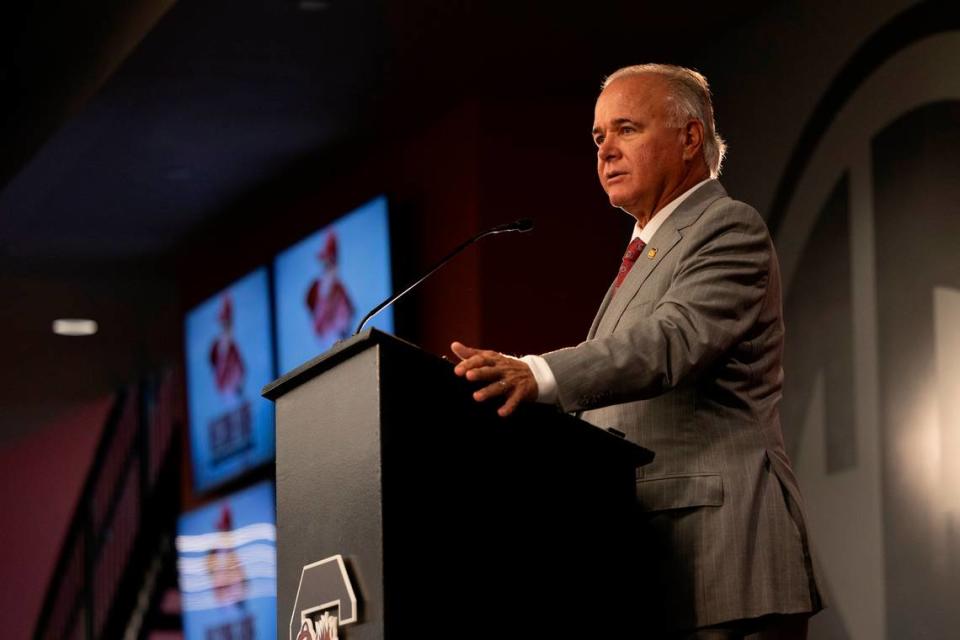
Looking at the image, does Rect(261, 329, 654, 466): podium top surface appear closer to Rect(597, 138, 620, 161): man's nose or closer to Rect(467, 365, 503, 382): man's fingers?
Rect(467, 365, 503, 382): man's fingers

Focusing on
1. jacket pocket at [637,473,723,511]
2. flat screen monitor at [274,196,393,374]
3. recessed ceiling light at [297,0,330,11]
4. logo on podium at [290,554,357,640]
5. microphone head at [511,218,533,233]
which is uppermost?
recessed ceiling light at [297,0,330,11]

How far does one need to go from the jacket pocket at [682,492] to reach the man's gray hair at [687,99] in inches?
20.1

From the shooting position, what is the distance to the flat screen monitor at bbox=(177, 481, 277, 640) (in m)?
6.69

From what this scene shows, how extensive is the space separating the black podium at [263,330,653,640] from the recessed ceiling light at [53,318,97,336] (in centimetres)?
689

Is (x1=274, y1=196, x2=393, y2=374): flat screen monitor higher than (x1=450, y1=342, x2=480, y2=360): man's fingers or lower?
higher

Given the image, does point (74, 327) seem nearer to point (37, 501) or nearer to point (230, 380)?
point (230, 380)

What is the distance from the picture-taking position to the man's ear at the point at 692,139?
229 centimetres

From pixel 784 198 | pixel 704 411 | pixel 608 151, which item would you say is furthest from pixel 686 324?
pixel 784 198

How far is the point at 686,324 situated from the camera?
1.97 meters

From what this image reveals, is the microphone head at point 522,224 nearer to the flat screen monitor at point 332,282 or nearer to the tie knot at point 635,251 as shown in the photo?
the tie knot at point 635,251

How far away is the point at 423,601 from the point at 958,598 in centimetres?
250

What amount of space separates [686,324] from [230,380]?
5188mm

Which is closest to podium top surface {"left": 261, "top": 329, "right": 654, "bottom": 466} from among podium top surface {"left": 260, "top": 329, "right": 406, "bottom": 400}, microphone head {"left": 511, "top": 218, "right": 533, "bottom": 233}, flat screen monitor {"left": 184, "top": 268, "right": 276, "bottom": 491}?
podium top surface {"left": 260, "top": 329, "right": 406, "bottom": 400}

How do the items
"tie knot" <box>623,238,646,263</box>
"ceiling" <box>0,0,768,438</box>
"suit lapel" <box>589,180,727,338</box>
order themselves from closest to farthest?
"suit lapel" <box>589,180,727,338</box> → "tie knot" <box>623,238,646,263</box> → "ceiling" <box>0,0,768,438</box>
